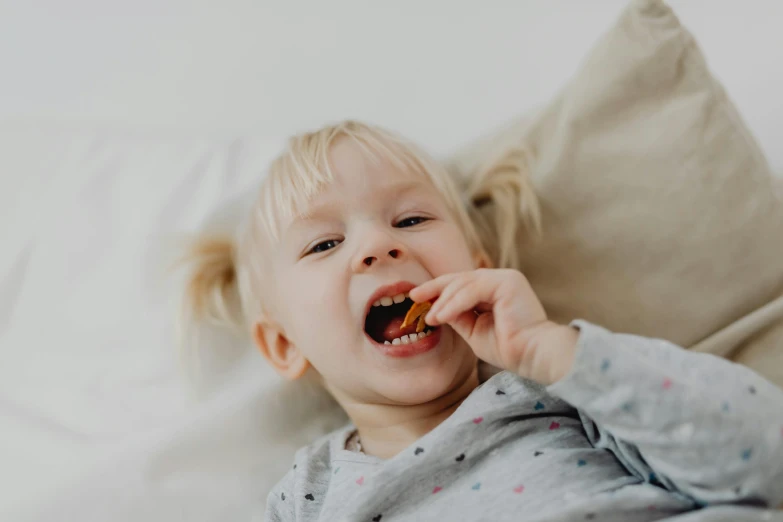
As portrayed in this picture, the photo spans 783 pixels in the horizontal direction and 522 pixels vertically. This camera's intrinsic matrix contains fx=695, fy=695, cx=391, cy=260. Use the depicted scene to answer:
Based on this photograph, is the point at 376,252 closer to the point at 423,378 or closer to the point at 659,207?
the point at 423,378

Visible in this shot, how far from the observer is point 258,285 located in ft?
3.07

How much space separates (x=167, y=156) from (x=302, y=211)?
0.53 metres

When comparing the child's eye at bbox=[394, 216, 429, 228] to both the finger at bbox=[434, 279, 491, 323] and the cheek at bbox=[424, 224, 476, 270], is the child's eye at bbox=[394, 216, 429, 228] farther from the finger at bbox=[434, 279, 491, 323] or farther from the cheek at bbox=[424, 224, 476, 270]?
the finger at bbox=[434, 279, 491, 323]

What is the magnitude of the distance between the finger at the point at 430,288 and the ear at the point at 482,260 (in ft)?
0.74

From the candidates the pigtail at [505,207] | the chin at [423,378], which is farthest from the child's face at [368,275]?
the pigtail at [505,207]

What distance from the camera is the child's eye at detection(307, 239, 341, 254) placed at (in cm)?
83

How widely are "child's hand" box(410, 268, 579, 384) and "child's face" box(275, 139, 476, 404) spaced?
2.3 inches

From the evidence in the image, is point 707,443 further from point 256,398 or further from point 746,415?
point 256,398

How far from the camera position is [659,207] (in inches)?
35.5

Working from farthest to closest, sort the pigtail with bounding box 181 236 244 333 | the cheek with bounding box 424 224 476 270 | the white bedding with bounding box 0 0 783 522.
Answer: the pigtail with bounding box 181 236 244 333 → the white bedding with bounding box 0 0 783 522 → the cheek with bounding box 424 224 476 270

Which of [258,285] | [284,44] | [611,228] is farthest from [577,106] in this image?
[284,44]

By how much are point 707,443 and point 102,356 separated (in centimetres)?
83

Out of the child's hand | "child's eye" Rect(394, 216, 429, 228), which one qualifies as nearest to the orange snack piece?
the child's hand

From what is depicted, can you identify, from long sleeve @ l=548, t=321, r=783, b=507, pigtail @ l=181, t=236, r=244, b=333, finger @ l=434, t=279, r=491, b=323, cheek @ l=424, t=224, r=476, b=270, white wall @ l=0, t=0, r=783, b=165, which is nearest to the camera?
long sleeve @ l=548, t=321, r=783, b=507
